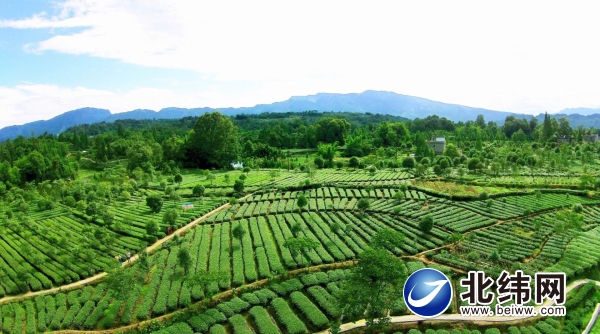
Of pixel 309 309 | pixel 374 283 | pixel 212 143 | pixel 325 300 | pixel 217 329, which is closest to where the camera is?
pixel 374 283

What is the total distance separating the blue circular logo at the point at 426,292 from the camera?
79.1 ft

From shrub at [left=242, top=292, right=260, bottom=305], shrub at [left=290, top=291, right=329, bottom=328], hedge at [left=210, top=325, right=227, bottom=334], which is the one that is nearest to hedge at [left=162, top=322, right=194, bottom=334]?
hedge at [left=210, top=325, right=227, bottom=334]

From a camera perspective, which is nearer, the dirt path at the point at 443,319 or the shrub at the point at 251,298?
the dirt path at the point at 443,319

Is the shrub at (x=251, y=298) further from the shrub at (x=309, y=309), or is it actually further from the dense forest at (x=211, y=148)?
the dense forest at (x=211, y=148)

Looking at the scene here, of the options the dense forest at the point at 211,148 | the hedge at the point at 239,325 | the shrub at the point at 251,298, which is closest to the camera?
the hedge at the point at 239,325

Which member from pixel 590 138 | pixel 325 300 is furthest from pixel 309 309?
pixel 590 138

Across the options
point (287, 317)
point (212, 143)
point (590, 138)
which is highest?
point (212, 143)

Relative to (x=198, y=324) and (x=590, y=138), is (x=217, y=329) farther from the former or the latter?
(x=590, y=138)

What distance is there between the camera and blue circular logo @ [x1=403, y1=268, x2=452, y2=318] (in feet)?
79.1

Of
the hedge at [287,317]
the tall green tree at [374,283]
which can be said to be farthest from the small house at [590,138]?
the hedge at [287,317]

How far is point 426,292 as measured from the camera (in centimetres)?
2411

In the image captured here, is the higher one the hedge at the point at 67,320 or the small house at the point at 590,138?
the small house at the point at 590,138

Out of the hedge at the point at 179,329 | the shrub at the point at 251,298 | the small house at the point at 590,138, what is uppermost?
the small house at the point at 590,138

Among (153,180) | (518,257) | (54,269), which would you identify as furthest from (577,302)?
(153,180)
